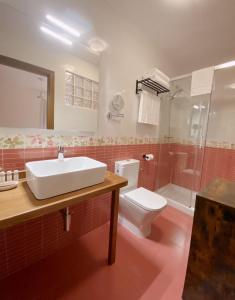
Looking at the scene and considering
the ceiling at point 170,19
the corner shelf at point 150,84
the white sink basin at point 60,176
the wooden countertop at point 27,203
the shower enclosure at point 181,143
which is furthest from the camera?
the shower enclosure at point 181,143

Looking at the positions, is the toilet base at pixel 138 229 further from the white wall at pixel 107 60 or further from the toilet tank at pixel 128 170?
the white wall at pixel 107 60

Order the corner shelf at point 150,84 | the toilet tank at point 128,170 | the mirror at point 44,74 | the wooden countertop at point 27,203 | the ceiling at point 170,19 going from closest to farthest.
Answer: the wooden countertop at point 27,203 → the mirror at point 44,74 → the ceiling at point 170,19 → the toilet tank at point 128,170 → the corner shelf at point 150,84

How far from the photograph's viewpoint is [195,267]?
973 millimetres

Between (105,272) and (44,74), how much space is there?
5.55 feet

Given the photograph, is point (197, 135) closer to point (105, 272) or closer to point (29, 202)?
point (105, 272)

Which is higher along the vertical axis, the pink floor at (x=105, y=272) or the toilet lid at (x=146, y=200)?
the toilet lid at (x=146, y=200)

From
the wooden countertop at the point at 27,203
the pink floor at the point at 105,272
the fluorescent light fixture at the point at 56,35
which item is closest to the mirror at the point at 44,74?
the fluorescent light fixture at the point at 56,35

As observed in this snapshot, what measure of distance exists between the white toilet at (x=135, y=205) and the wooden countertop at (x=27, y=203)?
0.59 m

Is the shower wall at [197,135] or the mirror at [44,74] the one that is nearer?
the mirror at [44,74]

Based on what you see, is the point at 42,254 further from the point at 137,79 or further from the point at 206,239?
the point at 137,79

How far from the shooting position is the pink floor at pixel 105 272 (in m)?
1.12

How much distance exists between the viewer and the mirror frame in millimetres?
1065

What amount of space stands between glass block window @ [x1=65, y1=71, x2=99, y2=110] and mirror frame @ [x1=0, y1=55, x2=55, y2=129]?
0.13 metres

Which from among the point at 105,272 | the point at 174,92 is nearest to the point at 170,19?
the point at 174,92
